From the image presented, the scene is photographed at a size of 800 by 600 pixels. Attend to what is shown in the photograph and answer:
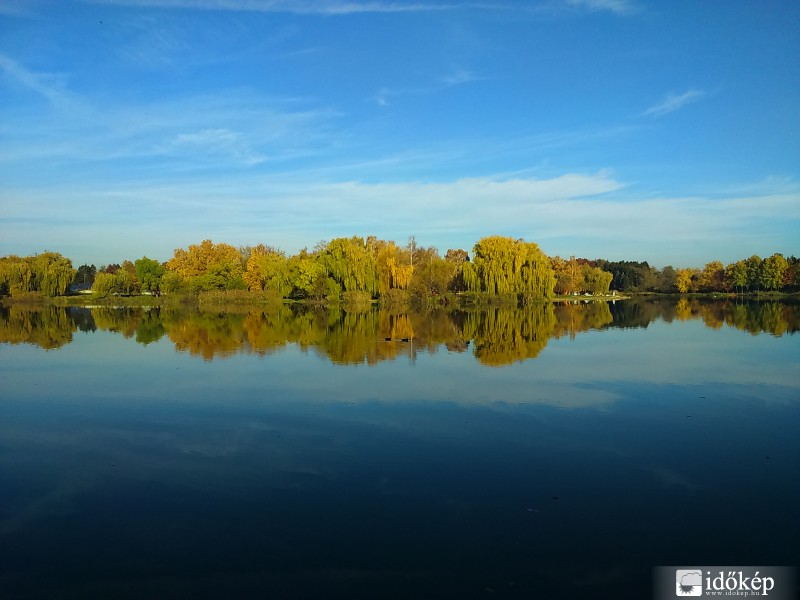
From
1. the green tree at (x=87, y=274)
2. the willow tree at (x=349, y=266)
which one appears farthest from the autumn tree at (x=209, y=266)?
the green tree at (x=87, y=274)

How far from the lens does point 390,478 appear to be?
20.1 ft

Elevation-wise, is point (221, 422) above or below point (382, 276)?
below

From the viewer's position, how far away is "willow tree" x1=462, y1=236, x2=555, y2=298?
42625 mm

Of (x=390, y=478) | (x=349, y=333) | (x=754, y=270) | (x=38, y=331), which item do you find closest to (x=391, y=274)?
(x=349, y=333)

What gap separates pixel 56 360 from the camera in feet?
49.3

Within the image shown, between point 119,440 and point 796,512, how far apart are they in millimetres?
7576

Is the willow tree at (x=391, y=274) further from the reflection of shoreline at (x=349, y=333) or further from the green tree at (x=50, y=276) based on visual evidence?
the green tree at (x=50, y=276)

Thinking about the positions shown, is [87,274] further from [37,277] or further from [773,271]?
[773,271]

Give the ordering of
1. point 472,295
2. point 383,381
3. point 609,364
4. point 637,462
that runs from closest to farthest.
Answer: point 637,462 < point 383,381 < point 609,364 < point 472,295

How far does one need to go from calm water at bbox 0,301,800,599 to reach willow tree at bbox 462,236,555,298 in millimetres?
29278

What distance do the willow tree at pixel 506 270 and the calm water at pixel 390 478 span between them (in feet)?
96.1

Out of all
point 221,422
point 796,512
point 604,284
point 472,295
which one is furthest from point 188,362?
point 604,284

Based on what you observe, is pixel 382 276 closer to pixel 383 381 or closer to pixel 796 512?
pixel 383 381

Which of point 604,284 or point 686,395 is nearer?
point 686,395
